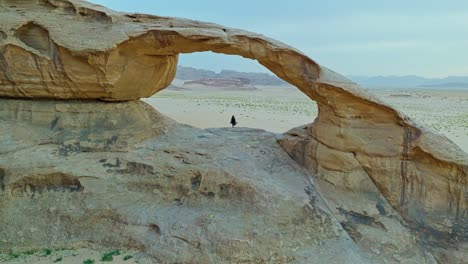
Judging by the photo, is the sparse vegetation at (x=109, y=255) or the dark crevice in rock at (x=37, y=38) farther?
the dark crevice in rock at (x=37, y=38)

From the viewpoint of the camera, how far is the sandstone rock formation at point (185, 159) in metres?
7.00

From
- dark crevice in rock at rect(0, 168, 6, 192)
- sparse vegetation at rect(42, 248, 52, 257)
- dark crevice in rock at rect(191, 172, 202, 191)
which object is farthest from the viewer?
dark crevice in rock at rect(191, 172, 202, 191)

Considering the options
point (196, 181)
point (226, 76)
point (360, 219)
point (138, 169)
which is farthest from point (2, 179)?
point (226, 76)

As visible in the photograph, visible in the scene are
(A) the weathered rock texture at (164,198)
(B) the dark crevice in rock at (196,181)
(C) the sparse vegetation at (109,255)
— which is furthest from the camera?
(B) the dark crevice in rock at (196,181)

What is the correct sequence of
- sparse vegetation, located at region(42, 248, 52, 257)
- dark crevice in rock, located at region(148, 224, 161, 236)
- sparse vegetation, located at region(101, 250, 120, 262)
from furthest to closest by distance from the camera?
1. dark crevice in rock, located at region(148, 224, 161, 236)
2. sparse vegetation, located at region(42, 248, 52, 257)
3. sparse vegetation, located at region(101, 250, 120, 262)

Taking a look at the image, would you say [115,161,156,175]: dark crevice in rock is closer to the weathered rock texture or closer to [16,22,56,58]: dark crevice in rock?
the weathered rock texture

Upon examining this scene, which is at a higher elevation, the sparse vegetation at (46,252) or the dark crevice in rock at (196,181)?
the dark crevice in rock at (196,181)

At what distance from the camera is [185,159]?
26.5ft

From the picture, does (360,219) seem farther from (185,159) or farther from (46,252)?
(46,252)

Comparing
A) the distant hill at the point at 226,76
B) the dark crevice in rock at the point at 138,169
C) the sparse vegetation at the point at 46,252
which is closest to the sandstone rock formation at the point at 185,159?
the dark crevice in rock at the point at 138,169

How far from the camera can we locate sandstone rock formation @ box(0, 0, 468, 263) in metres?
7.00

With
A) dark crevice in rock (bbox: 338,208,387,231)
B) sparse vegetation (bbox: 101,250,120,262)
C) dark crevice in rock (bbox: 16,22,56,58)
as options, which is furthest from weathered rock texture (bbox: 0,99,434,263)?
dark crevice in rock (bbox: 16,22,56,58)

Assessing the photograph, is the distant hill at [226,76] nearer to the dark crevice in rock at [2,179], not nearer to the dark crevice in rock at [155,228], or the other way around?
the dark crevice in rock at [2,179]

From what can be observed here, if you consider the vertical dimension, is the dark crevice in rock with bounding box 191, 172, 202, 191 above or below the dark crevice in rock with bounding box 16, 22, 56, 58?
below
